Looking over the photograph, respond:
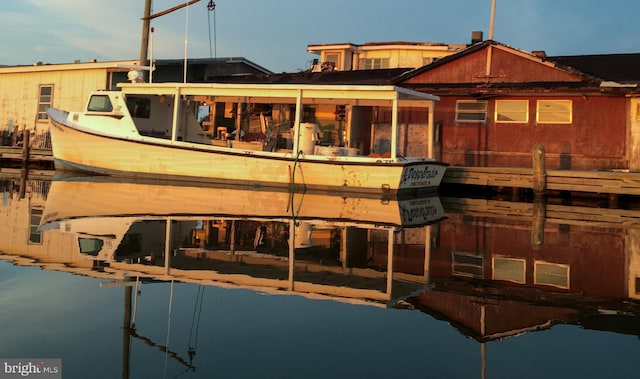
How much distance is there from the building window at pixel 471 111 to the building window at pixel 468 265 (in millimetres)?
12845

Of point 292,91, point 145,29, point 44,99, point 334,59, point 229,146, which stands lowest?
point 229,146

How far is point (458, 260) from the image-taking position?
24.5ft

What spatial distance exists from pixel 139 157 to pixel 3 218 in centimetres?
747

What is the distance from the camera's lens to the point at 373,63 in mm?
28516

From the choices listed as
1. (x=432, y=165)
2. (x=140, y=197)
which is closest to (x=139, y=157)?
(x=140, y=197)

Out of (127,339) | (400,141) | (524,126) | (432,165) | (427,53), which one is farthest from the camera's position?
(427,53)

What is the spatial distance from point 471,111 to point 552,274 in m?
14.0

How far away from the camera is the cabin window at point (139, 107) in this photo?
58.7 feet

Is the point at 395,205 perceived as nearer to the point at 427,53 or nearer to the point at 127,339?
the point at 127,339

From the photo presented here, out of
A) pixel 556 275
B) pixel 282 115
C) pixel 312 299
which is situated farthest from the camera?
pixel 282 115

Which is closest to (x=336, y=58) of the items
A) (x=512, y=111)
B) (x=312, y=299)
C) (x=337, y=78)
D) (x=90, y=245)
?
(x=337, y=78)

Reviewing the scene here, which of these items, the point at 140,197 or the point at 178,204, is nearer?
the point at 178,204

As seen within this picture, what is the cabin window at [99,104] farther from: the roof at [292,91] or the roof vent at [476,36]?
the roof vent at [476,36]

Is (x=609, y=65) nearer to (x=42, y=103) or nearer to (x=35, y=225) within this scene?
(x=35, y=225)
